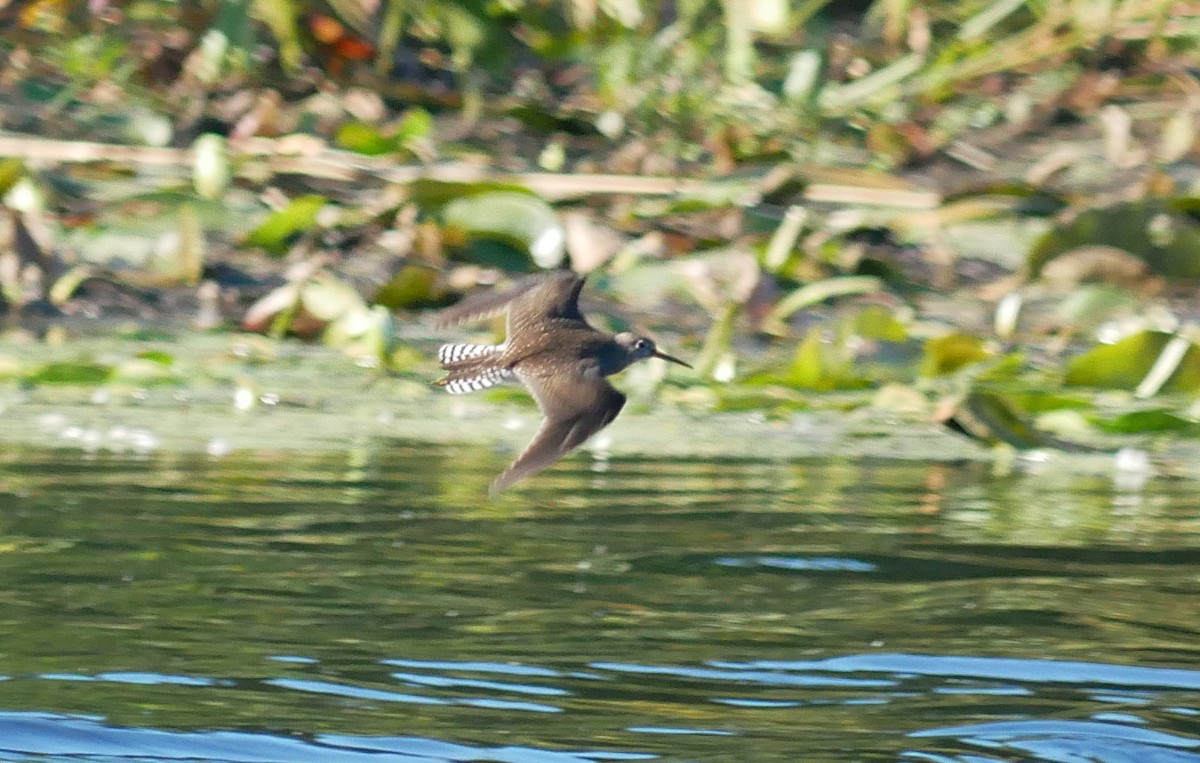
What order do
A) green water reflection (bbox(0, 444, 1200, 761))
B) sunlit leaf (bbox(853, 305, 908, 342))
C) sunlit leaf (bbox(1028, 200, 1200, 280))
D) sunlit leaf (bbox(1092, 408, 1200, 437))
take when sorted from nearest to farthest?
green water reflection (bbox(0, 444, 1200, 761)) → sunlit leaf (bbox(1092, 408, 1200, 437)) → sunlit leaf (bbox(853, 305, 908, 342)) → sunlit leaf (bbox(1028, 200, 1200, 280))

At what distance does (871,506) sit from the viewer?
4.63 metres

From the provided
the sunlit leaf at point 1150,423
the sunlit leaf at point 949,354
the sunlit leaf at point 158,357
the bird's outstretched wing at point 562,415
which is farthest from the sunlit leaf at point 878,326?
the bird's outstretched wing at point 562,415

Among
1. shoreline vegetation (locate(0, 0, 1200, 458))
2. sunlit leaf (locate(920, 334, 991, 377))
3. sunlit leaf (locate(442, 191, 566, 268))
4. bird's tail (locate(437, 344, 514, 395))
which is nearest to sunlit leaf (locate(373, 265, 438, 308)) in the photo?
shoreline vegetation (locate(0, 0, 1200, 458))

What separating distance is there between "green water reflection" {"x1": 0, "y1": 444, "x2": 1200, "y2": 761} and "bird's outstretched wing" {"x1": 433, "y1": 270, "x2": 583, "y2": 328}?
0.36 meters

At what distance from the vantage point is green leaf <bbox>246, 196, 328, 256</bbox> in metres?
7.02

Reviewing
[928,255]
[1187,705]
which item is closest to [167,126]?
[928,255]

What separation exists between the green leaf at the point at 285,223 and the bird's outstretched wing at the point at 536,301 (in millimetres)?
2719

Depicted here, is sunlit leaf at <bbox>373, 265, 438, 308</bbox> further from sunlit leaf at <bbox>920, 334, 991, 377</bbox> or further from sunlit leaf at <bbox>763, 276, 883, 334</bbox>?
sunlit leaf at <bbox>920, 334, 991, 377</bbox>

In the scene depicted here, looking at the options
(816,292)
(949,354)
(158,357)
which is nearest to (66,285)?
(158,357)

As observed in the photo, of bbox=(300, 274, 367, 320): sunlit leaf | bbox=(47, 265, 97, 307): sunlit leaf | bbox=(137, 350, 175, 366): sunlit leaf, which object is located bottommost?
bbox=(137, 350, 175, 366): sunlit leaf

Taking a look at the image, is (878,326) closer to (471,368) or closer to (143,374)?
(143,374)

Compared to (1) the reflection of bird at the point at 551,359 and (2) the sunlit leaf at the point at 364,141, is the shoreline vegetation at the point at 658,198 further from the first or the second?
(1) the reflection of bird at the point at 551,359

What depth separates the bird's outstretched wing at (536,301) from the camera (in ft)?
14.0

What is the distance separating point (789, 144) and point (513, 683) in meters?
5.20
